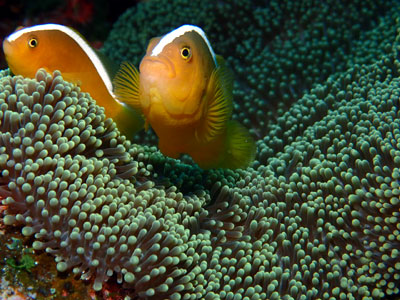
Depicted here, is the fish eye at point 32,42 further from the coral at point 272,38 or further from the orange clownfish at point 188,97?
the coral at point 272,38

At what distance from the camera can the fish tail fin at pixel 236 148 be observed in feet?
5.65

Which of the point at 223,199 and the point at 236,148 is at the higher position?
the point at 236,148

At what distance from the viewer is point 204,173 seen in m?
1.87

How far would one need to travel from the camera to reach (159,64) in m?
1.25

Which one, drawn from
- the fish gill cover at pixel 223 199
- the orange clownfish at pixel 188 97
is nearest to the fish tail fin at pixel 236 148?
the orange clownfish at pixel 188 97

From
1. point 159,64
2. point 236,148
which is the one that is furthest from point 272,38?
point 159,64

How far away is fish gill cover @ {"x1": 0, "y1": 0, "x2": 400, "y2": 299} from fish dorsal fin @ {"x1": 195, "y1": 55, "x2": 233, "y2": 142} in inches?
11.2

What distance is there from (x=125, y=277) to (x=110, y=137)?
1.88ft

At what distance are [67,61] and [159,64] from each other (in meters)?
0.66

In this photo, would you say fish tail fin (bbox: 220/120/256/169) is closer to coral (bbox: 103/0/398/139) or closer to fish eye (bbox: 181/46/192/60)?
fish eye (bbox: 181/46/192/60)

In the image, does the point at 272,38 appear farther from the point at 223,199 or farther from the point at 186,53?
the point at 186,53

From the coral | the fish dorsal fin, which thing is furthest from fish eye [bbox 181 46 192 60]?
the coral

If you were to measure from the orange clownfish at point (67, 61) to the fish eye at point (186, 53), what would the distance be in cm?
49

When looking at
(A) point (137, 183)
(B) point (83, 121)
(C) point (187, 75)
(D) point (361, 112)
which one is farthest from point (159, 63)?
(D) point (361, 112)
